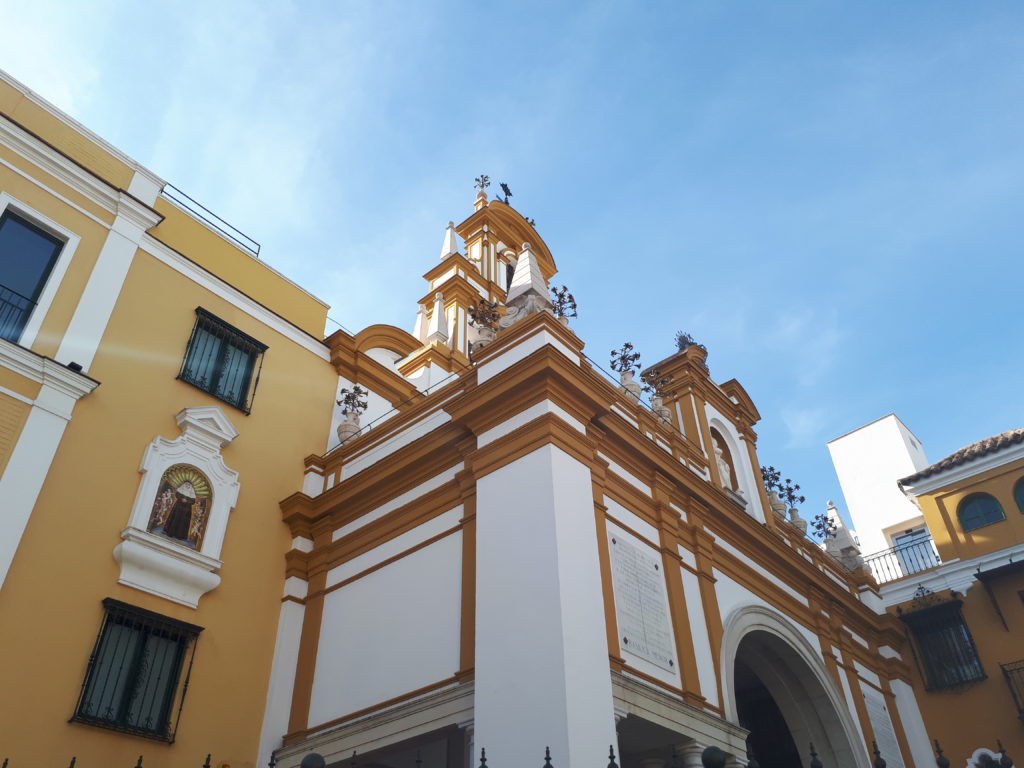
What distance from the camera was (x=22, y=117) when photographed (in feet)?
39.4

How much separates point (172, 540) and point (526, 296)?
5.63 m

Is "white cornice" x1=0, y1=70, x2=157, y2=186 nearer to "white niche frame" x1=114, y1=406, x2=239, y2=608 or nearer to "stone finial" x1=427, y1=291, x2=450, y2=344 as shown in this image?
"white niche frame" x1=114, y1=406, x2=239, y2=608

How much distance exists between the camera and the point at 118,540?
34.3 ft

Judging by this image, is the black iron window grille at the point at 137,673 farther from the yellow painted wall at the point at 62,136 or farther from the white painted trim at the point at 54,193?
the yellow painted wall at the point at 62,136

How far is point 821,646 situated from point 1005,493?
7.17 meters

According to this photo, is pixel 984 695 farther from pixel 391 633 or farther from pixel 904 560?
pixel 391 633

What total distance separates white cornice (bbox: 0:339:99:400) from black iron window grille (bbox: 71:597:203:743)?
273 centimetres

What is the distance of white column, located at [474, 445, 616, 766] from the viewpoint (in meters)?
7.96

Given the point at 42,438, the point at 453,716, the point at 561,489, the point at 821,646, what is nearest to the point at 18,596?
the point at 42,438

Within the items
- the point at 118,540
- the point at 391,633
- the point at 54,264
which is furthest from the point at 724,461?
the point at 54,264

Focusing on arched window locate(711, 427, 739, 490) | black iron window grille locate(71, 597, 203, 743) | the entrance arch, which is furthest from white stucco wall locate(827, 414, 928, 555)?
black iron window grille locate(71, 597, 203, 743)

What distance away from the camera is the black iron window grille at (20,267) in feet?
35.1

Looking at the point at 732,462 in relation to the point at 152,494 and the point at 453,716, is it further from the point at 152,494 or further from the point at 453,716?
the point at 152,494

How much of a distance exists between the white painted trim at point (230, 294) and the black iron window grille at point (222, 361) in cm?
53
